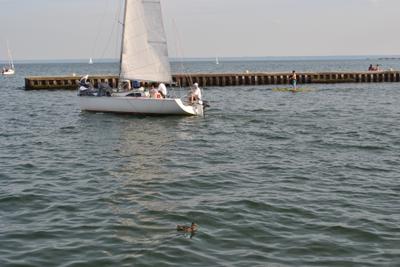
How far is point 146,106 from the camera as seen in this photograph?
3578 centimetres

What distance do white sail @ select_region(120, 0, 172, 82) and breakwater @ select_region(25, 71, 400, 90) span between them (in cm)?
2647

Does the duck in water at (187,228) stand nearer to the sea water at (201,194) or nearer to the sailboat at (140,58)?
the sea water at (201,194)

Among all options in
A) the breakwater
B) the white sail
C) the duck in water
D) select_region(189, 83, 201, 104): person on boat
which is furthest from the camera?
the breakwater

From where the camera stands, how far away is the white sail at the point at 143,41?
36.8 meters

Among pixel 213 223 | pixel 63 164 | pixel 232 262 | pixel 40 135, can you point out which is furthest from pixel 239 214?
pixel 40 135

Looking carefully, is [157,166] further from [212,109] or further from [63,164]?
[212,109]

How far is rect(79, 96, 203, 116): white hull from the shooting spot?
1391 inches

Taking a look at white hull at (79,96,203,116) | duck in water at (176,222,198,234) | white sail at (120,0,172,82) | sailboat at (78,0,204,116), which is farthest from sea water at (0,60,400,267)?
white sail at (120,0,172,82)

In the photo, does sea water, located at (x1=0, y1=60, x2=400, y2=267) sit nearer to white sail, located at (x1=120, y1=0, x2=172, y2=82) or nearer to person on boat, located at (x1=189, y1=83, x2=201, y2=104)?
person on boat, located at (x1=189, y1=83, x2=201, y2=104)

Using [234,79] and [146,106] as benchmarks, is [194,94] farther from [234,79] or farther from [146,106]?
[234,79]

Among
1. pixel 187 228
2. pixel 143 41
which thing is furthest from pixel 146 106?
pixel 187 228

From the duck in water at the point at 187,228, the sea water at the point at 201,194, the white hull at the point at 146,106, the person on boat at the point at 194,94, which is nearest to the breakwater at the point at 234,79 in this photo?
the white hull at the point at 146,106

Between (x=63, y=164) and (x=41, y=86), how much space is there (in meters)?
50.8

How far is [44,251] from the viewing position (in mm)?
11359
